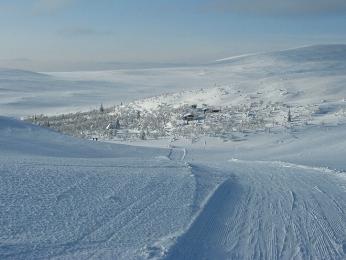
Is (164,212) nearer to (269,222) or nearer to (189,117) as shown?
(269,222)

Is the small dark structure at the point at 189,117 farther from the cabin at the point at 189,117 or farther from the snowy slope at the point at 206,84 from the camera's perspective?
the snowy slope at the point at 206,84

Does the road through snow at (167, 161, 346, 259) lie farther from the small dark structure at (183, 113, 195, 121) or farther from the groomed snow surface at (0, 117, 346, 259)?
the small dark structure at (183, 113, 195, 121)

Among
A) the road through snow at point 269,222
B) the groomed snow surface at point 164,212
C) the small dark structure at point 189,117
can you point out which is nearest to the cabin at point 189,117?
the small dark structure at point 189,117

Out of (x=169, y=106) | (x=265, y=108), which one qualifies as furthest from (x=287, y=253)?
(x=169, y=106)

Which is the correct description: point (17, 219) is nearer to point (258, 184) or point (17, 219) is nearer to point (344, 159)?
point (258, 184)

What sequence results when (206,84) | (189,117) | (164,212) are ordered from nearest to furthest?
(164,212) → (189,117) → (206,84)

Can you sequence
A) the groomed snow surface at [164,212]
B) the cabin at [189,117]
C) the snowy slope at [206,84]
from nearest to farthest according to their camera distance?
1. the groomed snow surface at [164,212]
2. the cabin at [189,117]
3. the snowy slope at [206,84]

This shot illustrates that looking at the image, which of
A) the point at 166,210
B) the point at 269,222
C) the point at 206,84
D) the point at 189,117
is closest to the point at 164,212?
the point at 166,210

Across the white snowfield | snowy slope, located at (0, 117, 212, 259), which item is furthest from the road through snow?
snowy slope, located at (0, 117, 212, 259)

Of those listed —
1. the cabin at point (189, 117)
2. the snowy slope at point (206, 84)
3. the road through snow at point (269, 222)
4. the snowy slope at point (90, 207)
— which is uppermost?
the snowy slope at point (206, 84)
